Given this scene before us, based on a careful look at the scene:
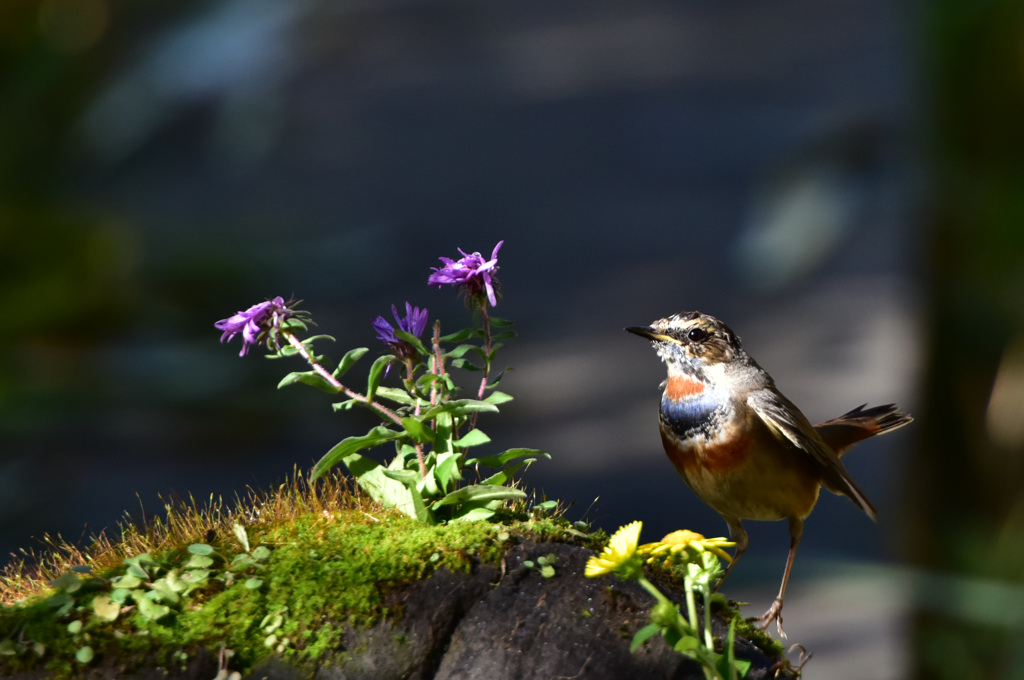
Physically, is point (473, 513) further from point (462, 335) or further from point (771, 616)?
point (771, 616)

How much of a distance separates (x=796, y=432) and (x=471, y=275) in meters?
0.50

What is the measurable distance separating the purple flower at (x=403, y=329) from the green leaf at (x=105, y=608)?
44 centimetres

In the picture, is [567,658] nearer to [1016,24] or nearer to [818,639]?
[1016,24]

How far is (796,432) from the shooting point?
1.39 metres

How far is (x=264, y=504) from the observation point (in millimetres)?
1361

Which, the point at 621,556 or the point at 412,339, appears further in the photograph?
the point at 412,339

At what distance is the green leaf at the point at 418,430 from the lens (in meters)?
1.28

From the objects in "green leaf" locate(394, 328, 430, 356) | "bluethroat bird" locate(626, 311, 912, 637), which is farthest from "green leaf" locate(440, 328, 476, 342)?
"bluethroat bird" locate(626, 311, 912, 637)

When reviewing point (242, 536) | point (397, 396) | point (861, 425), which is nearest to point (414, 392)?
point (397, 396)

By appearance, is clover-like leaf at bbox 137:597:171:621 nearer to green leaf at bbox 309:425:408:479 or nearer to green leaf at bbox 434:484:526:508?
green leaf at bbox 309:425:408:479

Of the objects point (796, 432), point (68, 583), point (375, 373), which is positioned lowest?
point (796, 432)

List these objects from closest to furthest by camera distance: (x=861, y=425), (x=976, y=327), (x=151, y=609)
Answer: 1. (x=151, y=609)
2. (x=861, y=425)
3. (x=976, y=327)

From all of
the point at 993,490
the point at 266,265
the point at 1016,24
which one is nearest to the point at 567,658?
the point at 993,490

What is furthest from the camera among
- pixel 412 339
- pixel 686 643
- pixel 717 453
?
pixel 717 453
